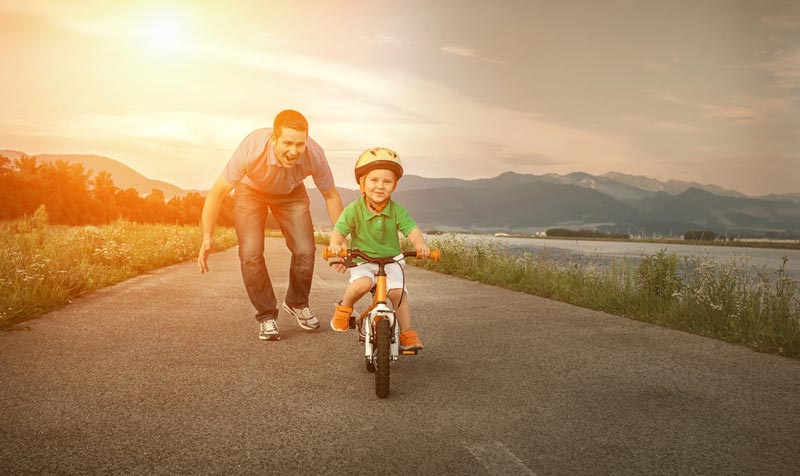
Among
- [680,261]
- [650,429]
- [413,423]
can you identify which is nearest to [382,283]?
[413,423]

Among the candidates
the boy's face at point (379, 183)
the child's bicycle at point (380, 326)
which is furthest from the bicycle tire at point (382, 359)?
the boy's face at point (379, 183)

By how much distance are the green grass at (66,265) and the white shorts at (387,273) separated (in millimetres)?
4751

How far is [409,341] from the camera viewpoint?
5203 mm

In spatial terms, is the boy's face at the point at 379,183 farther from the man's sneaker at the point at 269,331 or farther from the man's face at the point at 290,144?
the man's sneaker at the point at 269,331

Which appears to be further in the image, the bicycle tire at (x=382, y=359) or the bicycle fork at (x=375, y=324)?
the bicycle fork at (x=375, y=324)

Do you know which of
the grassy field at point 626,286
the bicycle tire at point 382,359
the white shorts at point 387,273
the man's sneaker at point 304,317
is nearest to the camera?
the bicycle tire at point 382,359

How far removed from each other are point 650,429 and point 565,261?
10.8m

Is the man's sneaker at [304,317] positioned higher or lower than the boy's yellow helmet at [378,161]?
lower

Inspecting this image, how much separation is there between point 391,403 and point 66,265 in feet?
29.5

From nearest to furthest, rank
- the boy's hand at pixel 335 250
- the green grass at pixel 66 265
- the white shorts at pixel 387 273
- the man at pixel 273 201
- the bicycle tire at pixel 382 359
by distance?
the bicycle tire at pixel 382 359, the boy's hand at pixel 335 250, the white shorts at pixel 387 273, the man at pixel 273 201, the green grass at pixel 66 265

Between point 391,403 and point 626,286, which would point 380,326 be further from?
point 626,286

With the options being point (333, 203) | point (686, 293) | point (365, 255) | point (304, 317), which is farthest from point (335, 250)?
point (686, 293)

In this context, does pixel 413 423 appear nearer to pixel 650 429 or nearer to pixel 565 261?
pixel 650 429

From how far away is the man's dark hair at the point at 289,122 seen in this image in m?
5.98
